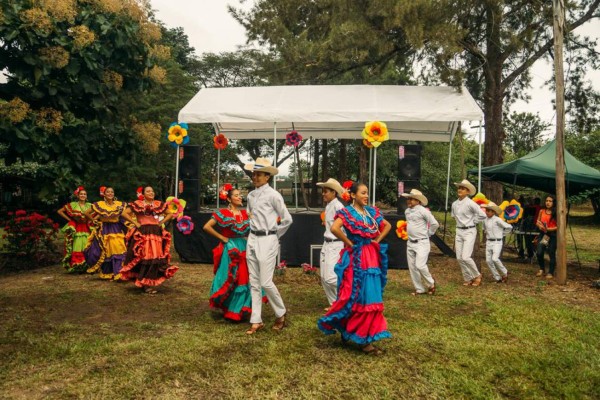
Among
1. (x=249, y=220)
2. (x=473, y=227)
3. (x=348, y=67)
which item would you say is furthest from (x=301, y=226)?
(x=348, y=67)

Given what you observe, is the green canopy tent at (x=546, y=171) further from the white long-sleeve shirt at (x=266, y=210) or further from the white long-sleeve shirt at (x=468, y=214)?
the white long-sleeve shirt at (x=266, y=210)

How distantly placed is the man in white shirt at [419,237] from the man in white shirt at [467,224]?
79 cm

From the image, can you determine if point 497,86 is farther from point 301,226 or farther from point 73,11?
point 73,11

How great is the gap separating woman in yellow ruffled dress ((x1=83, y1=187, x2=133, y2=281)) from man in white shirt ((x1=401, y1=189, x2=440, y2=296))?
473 cm

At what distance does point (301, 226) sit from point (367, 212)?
17.4ft

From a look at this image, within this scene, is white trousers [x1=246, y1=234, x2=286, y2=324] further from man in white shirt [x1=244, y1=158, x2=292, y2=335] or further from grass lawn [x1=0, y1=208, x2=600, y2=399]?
grass lawn [x1=0, y1=208, x2=600, y2=399]

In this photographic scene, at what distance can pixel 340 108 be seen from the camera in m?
10.1

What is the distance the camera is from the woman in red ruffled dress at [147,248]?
22.8 feet

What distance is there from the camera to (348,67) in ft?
45.8

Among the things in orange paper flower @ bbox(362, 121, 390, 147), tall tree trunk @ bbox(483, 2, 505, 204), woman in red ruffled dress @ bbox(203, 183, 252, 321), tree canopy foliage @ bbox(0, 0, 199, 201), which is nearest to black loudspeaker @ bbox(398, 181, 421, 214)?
orange paper flower @ bbox(362, 121, 390, 147)

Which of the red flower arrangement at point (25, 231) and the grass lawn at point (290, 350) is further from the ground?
the red flower arrangement at point (25, 231)

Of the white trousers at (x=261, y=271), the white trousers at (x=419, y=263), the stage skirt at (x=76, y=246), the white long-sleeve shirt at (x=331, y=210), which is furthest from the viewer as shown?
the stage skirt at (x=76, y=246)

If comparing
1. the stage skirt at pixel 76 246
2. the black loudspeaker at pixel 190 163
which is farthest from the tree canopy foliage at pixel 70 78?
the black loudspeaker at pixel 190 163

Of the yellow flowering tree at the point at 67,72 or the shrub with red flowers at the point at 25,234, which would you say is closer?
the yellow flowering tree at the point at 67,72
